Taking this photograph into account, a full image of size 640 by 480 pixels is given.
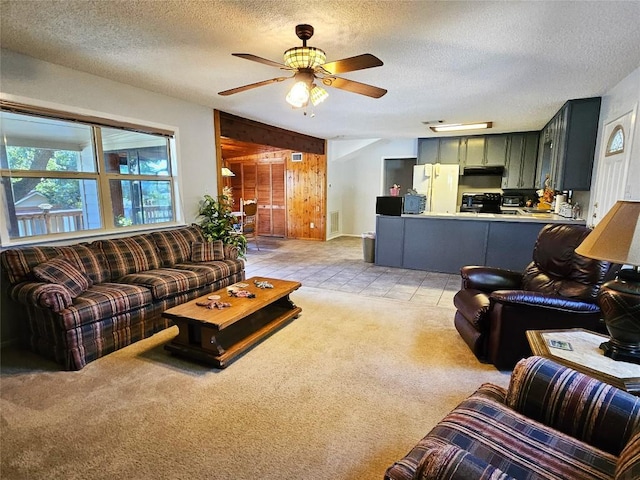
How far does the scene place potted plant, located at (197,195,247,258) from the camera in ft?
14.6

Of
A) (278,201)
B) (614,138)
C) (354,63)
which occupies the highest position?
(354,63)

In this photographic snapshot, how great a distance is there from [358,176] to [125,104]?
19.2 ft

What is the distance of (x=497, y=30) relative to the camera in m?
2.17

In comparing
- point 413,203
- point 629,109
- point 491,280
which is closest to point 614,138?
point 629,109

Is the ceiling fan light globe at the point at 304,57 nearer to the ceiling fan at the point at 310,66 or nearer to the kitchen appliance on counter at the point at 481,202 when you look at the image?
the ceiling fan at the point at 310,66

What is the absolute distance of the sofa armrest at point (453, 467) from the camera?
833 millimetres

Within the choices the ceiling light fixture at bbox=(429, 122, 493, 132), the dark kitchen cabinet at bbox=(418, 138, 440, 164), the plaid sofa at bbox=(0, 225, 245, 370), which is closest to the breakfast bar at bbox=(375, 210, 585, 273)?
the ceiling light fixture at bbox=(429, 122, 493, 132)

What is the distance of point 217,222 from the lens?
4.53m

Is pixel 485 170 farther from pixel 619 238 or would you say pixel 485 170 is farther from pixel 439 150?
pixel 619 238

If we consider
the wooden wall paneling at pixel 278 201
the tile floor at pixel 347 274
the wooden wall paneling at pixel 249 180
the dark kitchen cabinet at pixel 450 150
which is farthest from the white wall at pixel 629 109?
the wooden wall paneling at pixel 249 180

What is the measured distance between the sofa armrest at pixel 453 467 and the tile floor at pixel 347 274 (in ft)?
10.0

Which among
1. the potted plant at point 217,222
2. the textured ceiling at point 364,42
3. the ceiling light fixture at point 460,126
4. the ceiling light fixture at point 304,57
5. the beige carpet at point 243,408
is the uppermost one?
the ceiling light fixture at point 460,126

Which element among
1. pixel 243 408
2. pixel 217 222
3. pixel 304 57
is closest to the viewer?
pixel 243 408

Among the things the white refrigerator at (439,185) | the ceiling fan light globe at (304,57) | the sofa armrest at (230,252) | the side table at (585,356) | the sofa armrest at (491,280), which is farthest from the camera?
the white refrigerator at (439,185)
